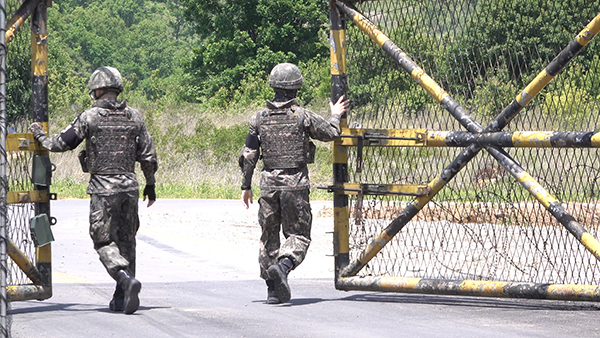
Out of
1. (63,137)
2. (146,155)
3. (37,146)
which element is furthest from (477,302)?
(37,146)

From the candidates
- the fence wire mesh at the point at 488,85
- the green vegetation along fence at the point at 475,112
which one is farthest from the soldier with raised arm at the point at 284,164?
the fence wire mesh at the point at 488,85

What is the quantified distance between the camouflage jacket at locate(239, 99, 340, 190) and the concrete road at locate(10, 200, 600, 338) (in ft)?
3.05

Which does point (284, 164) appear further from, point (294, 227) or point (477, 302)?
point (477, 302)

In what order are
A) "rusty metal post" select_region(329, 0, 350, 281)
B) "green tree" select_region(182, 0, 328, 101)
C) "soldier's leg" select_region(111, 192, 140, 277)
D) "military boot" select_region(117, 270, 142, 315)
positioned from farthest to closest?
"green tree" select_region(182, 0, 328, 101) → "rusty metal post" select_region(329, 0, 350, 281) → "soldier's leg" select_region(111, 192, 140, 277) → "military boot" select_region(117, 270, 142, 315)

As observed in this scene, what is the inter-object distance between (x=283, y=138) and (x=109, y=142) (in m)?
1.33

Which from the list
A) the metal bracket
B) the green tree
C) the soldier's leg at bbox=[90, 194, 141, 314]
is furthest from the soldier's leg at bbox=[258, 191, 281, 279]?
the green tree

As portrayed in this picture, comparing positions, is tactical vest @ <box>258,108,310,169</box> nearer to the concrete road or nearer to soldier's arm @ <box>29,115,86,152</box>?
the concrete road

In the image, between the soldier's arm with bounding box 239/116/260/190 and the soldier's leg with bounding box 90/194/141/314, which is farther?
the soldier's arm with bounding box 239/116/260/190

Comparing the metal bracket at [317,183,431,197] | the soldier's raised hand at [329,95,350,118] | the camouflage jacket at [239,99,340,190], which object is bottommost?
the metal bracket at [317,183,431,197]

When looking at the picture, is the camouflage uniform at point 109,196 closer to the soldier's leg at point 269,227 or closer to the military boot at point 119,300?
the military boot at point 119,300

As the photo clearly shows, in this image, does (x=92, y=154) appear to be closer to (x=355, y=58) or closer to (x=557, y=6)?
(x=355, y=58)

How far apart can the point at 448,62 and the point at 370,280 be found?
183cm

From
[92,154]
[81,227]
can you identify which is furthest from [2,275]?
[81,227]

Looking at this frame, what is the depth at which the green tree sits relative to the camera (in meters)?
43.0
